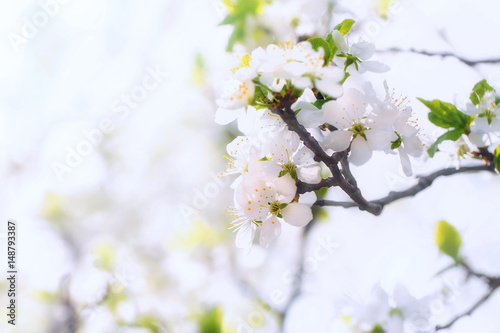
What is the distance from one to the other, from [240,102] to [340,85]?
0.56 feet

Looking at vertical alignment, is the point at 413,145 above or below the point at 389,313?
above

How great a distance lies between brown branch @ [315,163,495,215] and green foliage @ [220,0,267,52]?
0.70 meters

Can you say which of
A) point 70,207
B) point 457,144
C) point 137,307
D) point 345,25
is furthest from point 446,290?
point 70,207

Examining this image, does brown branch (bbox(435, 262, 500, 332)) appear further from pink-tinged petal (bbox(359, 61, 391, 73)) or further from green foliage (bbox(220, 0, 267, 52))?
green foliage (bbox(220, 0, 267, 52))

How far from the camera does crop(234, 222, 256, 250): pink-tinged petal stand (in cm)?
86

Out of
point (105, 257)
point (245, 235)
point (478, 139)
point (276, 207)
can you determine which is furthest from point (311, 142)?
point (105, 257)

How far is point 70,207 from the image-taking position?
10.6 ft

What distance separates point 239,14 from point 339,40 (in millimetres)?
724

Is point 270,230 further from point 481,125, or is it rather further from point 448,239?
point 448,239

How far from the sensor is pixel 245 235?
2.87 feet

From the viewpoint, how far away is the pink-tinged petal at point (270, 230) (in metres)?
0.83

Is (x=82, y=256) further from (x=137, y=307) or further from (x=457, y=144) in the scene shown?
(x=457, y=144)

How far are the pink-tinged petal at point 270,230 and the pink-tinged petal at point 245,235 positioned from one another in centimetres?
3

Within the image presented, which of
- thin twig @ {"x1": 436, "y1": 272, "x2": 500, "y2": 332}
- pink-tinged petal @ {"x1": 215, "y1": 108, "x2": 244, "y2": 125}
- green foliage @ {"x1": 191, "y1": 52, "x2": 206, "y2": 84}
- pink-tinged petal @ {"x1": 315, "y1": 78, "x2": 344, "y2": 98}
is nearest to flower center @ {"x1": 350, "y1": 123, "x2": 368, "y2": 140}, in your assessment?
pink-tinged petal @ {"x1": 315, "y1": 78, "x2": 344, "y2": 98}
